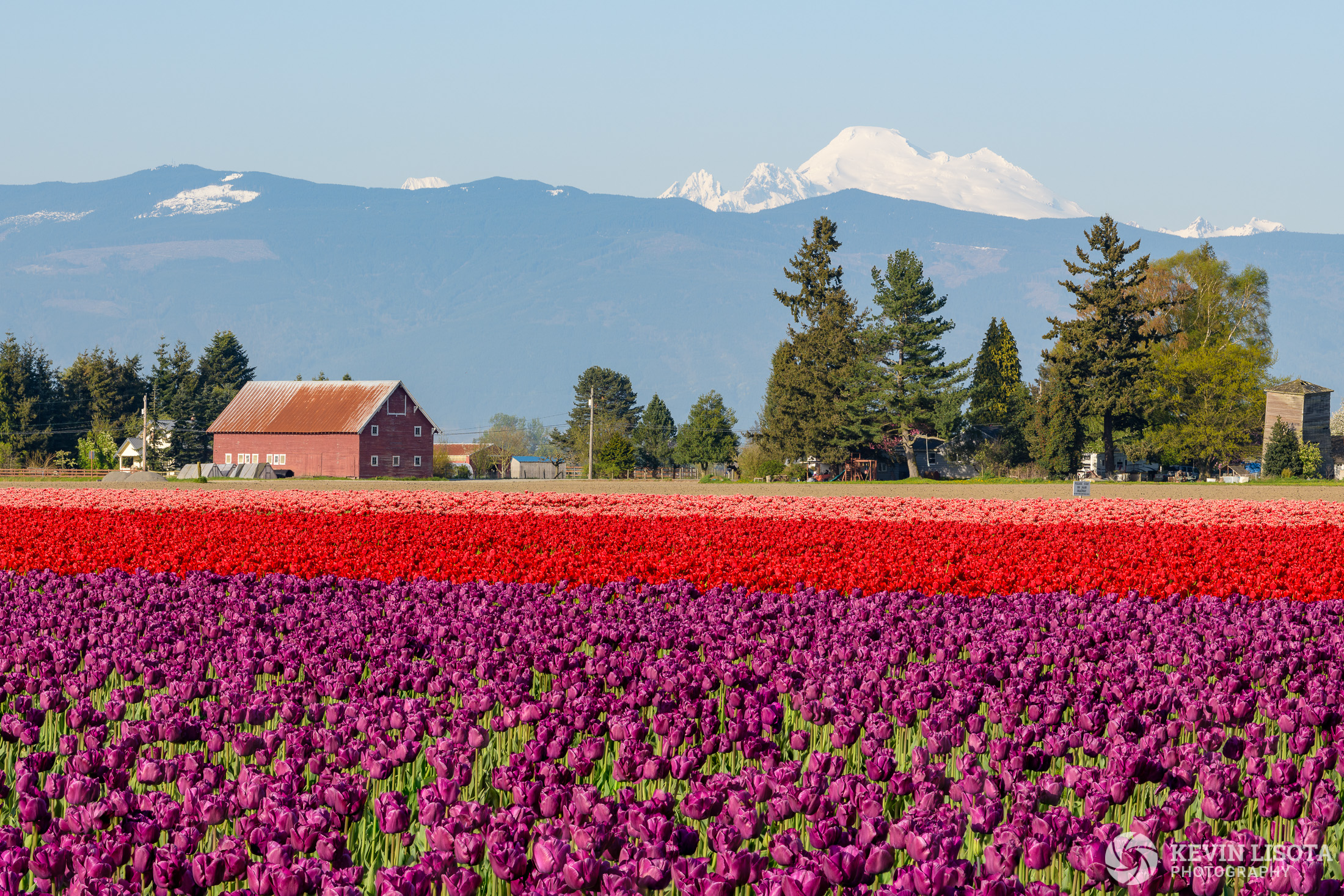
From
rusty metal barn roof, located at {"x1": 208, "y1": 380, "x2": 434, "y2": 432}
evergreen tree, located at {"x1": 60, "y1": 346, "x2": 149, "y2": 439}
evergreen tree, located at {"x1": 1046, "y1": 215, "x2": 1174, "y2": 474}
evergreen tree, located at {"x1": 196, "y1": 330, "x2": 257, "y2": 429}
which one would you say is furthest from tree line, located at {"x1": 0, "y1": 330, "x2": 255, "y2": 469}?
evergreen tree, located at {"x1": 1046, "y1": 215, "x2": 1174, "y2": 474}

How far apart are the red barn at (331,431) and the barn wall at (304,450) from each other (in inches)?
1.8

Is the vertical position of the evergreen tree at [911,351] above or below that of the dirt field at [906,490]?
above

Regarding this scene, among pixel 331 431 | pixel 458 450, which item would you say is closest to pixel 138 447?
pixel 331 431

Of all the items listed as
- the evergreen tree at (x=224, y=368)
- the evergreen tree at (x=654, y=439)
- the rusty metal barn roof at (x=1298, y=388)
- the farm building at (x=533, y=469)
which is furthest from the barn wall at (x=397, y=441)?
the rusty metal barn roof at (x=1298, y=388)

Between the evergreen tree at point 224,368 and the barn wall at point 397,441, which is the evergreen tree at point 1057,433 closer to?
the barn wall at point 397,441

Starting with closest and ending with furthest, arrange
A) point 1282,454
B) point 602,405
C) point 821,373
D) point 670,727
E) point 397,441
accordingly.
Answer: point 670,727
point 1282,454
point 821,373
point 397,441
point 602,405

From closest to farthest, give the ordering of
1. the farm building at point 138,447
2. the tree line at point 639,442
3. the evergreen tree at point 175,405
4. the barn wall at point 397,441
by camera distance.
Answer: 1. the barn wall at point 397,441
2. the tree line at point 639,442
3. the farm building at point 138,447
4. the evergreen tree at point 175,405

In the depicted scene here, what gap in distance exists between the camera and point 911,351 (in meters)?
79.2

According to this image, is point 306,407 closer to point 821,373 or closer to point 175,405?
point 175,405

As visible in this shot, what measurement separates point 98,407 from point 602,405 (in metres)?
65.9

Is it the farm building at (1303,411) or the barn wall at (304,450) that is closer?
the farm building at (1303,411)

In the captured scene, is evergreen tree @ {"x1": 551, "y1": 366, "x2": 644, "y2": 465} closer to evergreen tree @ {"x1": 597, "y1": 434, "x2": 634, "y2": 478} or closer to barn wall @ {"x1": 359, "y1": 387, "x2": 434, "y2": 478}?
barn wall @ {"x1": 359, "y1": 387, "x2": 434, "y2": 478}

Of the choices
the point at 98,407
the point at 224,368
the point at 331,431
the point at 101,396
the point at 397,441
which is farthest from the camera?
the point at 224,368

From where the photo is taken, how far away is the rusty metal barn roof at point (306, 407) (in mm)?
86938
